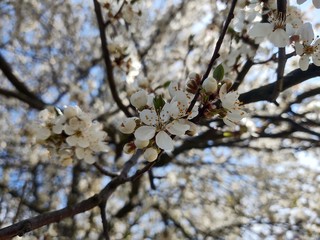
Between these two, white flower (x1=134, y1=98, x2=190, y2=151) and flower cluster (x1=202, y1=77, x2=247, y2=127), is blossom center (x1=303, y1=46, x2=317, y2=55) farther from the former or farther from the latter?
white flower (x1=134, y1=98, x2=190, y2=151)

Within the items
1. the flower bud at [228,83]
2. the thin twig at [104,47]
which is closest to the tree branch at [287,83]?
the flower bud at [228,83]

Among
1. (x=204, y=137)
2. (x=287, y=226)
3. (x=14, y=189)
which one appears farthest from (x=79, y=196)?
(x=287, y=226)

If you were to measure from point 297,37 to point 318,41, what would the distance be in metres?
0.07

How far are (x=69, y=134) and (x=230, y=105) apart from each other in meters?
0.72

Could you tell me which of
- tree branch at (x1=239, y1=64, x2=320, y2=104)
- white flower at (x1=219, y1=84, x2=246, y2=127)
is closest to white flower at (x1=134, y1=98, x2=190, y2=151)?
white flower at (x1=219, y1=84, x2=246, y2=127)

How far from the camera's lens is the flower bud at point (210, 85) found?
120 centimetres

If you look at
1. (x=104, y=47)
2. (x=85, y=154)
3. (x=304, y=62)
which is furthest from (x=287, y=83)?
(x=104, y=47)

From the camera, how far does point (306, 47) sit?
1486mm

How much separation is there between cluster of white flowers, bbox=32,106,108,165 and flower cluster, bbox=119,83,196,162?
0.48m

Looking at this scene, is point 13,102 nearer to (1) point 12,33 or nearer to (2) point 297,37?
(1) point 12,33

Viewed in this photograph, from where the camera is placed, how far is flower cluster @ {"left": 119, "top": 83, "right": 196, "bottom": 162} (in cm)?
121

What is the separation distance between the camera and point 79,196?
4.35 metres

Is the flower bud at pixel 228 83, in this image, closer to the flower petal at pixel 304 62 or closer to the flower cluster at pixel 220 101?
the flower cluster at pixel 220 101

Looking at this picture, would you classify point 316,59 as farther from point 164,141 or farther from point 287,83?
point 164,141
